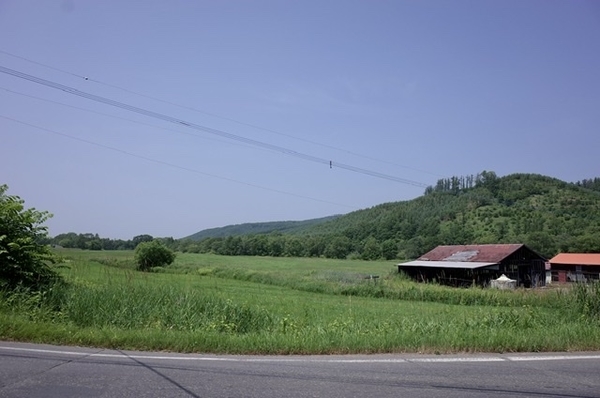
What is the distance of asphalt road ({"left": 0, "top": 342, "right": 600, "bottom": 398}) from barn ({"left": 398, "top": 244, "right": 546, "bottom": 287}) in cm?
4705

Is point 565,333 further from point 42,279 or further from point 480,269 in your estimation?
point 480,269

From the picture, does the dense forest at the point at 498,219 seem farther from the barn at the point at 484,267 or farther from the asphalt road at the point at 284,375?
the asphalt road at the point at 284,375

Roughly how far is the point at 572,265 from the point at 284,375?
70.2 meters

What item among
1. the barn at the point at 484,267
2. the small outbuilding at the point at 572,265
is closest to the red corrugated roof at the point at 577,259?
the small outbuilding at the point at 572,265

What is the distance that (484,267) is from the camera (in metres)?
51.9

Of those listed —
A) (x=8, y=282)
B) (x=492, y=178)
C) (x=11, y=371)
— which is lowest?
(x=11, y=371)

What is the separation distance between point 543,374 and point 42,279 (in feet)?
36.1

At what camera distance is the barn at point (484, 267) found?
52481 millimetres

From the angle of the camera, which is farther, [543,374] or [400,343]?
[400,343]

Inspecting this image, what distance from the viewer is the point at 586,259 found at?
202 feet

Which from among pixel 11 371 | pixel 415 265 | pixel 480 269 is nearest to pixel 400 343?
pixel 11 371

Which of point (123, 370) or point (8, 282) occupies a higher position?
A: point (8, 282)

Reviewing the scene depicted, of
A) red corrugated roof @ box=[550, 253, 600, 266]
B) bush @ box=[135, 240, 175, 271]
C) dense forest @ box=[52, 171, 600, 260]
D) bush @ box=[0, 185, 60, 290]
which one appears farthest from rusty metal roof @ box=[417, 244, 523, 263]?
bush @ box=[0, 185, 60, 290]

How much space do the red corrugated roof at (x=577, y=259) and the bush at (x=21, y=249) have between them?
65329 millimetres
